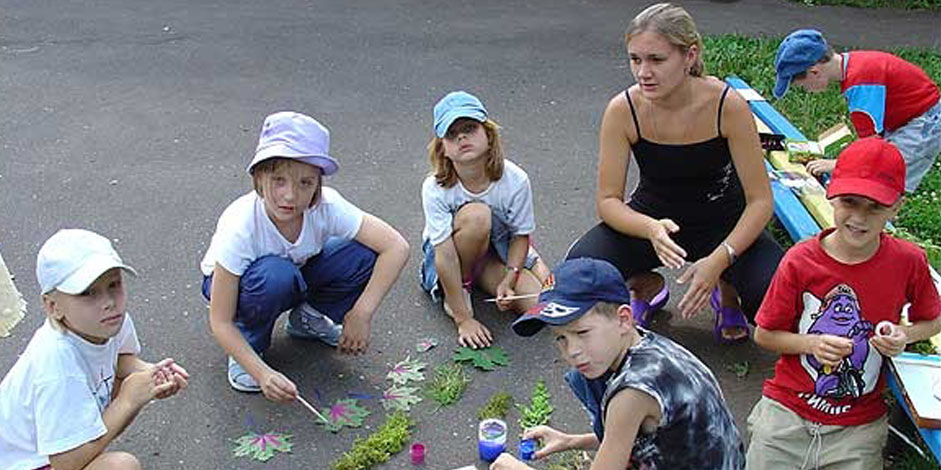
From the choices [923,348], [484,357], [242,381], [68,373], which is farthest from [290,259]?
[923,348]

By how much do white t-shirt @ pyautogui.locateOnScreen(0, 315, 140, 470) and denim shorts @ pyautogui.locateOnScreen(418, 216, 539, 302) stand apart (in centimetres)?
156

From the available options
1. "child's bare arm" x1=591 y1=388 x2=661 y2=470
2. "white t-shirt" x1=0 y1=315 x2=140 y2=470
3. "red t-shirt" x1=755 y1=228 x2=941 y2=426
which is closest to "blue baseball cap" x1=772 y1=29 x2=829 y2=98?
"red t-shirt" x1=755 y1=228 x2=941 y2=426

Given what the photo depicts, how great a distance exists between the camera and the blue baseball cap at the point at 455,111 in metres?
3.74

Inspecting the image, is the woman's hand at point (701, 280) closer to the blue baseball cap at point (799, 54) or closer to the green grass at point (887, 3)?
the blue baseball cap at point (799, 54)

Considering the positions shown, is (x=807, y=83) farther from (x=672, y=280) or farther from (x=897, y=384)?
(x=897, y=384)

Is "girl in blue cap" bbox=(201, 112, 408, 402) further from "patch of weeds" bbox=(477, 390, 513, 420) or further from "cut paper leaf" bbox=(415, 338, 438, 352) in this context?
"patch of weeds" bbox=(477, 390, 513, 420)

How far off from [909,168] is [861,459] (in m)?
1.96

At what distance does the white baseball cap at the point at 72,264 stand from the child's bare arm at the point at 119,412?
316 mm

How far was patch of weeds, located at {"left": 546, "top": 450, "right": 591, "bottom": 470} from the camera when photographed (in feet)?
10.3

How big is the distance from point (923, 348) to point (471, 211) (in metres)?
1.56

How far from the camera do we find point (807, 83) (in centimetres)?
429

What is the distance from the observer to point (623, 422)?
7.60 ft

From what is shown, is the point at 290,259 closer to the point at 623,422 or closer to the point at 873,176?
the point at 623,422

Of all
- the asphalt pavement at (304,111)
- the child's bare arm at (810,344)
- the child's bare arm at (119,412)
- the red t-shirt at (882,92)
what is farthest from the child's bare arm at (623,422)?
the red t-shirt at (882,92)
